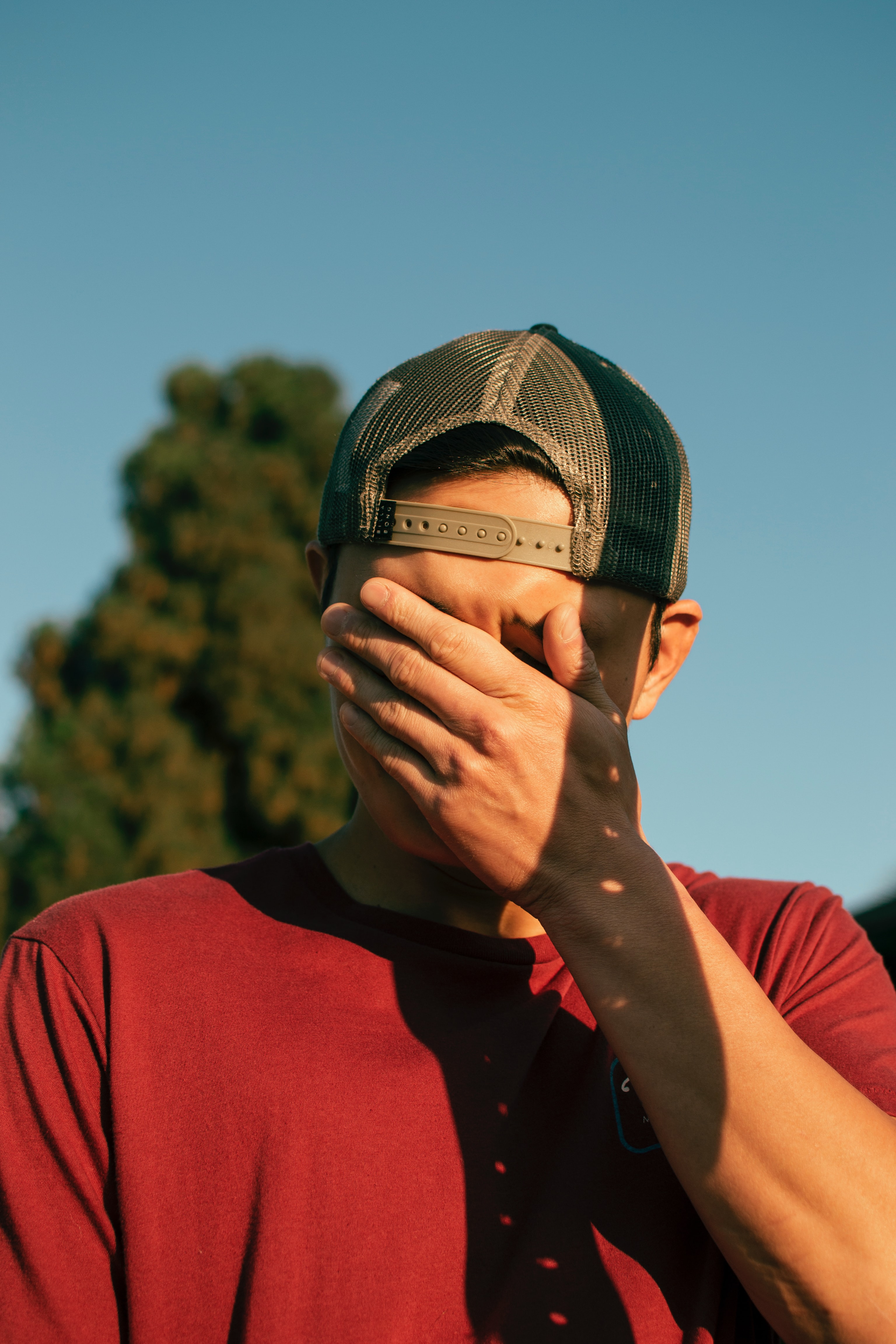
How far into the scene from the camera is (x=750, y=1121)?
157 cm

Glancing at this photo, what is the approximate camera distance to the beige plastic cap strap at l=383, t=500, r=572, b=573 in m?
1.95

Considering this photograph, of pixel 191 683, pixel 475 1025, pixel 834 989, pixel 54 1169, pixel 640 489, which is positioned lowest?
pixel 191 683

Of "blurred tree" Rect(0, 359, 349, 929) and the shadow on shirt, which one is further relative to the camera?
"blurred tree" Rect(0, 359, 349, 929)

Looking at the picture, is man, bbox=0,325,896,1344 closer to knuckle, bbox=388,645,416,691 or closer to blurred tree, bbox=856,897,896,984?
knuckle, bbox=388,645,416,691

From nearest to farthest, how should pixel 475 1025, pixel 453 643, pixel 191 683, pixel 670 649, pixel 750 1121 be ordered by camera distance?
pixel 750 1121, pixel 453 643, pixel 475 1025, pixel 670 649, pixel 191 683

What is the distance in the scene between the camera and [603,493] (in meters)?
2.06

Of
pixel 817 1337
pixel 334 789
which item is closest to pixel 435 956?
pixel 817 1337

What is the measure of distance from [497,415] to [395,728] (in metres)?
0.64

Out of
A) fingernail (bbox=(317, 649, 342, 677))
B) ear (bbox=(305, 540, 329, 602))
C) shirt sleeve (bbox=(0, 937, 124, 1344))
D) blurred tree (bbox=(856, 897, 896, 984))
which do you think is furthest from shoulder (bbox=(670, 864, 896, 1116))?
blurred tree (bbox=(856, 897, 896, 984))

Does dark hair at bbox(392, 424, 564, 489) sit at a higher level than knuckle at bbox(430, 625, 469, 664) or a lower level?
higher

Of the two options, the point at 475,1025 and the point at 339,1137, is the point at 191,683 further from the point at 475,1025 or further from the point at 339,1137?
the point at 339,1137

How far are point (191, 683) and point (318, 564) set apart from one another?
1398 centimetres

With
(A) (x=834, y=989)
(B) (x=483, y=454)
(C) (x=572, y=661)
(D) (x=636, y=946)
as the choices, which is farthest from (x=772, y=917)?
(B) (x=483, y=454)

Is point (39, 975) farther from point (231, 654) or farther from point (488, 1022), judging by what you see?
point (231, 654)
